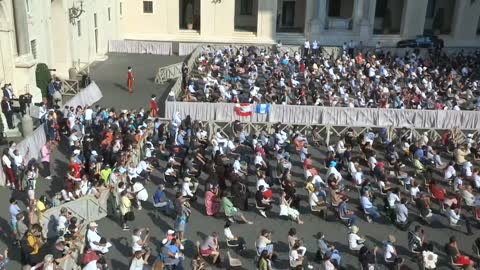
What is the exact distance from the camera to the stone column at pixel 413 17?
43000 millimetres

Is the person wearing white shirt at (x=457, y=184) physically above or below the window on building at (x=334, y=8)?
below

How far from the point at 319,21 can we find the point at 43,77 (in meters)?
23.3

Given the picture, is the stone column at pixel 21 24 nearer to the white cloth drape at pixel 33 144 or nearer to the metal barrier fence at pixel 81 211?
the white cloth drape at pixel 33 144

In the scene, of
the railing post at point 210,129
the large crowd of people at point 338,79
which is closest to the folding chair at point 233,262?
the railing post at point 210,129

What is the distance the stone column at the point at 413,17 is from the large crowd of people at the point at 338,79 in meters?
6.73

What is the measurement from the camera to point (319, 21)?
139 feet

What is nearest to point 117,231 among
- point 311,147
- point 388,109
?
point 311,147

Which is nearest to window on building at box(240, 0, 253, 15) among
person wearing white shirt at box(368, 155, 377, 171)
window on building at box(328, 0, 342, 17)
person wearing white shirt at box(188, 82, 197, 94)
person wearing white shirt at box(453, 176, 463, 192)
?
window on building at box(328, 0, 342, 17)

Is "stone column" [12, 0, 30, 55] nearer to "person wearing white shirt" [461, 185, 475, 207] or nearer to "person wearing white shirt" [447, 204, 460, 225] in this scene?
"person wearing white shirt" [447, 204, 460, 225]

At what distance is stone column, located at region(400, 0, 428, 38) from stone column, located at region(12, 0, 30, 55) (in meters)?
29.7

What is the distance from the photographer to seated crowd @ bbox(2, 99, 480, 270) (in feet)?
45.0

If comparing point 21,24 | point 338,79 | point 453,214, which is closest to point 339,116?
point 338,79

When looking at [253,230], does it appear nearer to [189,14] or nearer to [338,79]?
[338,79]

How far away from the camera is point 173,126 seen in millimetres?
21453
